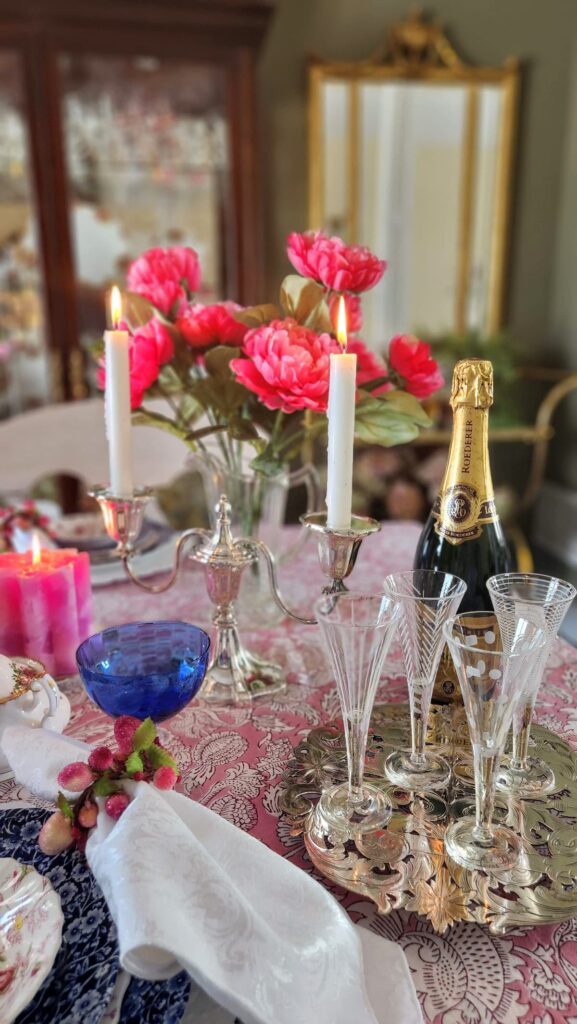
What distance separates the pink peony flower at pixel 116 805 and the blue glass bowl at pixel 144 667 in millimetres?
150

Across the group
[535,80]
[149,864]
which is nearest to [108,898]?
[149,864]

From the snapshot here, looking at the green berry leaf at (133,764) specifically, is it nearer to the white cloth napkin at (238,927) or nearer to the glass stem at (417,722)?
the white cloth napkin at (238,927)

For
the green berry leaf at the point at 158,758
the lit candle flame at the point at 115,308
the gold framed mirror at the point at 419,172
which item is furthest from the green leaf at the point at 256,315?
the gold framed mirror at the point at 419,172

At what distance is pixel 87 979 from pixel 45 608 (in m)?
0.41

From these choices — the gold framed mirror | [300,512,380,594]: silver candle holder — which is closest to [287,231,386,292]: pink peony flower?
[300,512,380,594]: silver candle holder

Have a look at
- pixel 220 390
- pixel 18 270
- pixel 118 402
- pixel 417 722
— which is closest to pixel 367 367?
pixel 220 390

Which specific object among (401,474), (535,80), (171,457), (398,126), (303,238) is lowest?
(401,474)

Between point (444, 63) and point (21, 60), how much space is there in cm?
137

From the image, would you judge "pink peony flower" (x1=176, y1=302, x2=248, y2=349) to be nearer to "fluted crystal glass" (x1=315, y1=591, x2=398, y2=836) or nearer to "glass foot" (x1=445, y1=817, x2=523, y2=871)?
"fluted crystal glass" (x1=315, y1=591, x2=398, y2=836)

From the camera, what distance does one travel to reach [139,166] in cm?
213

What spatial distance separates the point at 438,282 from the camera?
8.74ft

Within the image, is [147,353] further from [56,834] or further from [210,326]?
[56,834]

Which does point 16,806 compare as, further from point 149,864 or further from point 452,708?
point 452,708

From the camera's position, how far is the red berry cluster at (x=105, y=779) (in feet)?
1.58
